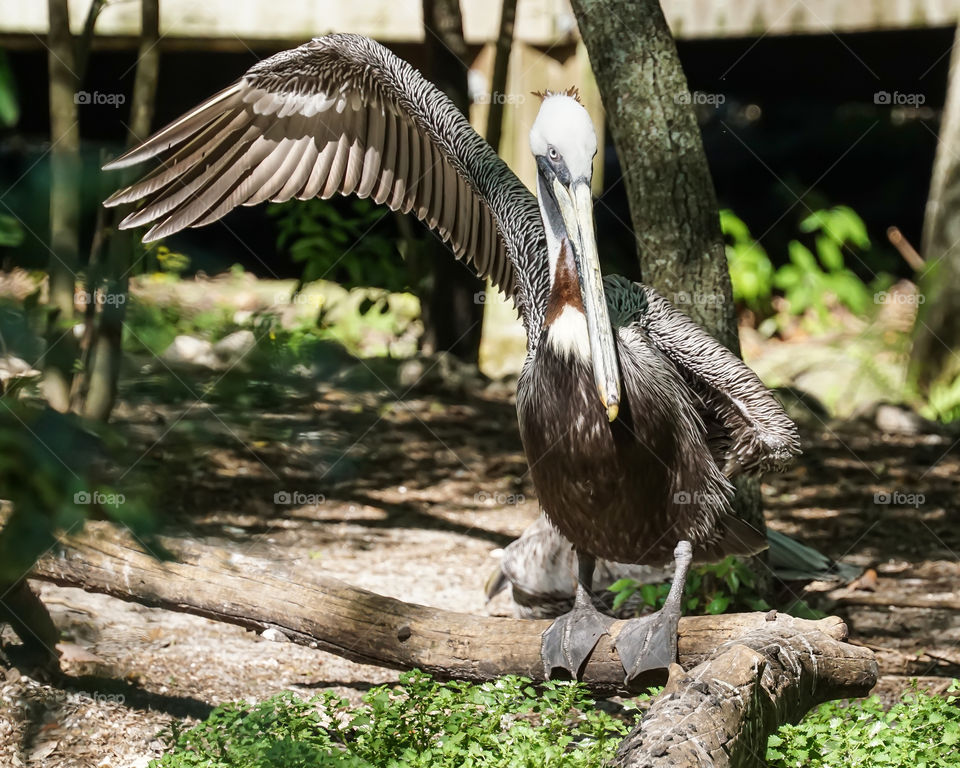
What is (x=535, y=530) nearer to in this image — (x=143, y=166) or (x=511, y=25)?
(x=143, y=166)

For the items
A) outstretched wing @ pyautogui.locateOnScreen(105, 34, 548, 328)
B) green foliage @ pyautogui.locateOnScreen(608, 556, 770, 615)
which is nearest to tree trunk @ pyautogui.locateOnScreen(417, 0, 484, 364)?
outstretched wing @ pyautogui.locateOnScreen(105, 34, 548, 328)

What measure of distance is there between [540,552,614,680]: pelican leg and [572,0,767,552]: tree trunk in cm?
89

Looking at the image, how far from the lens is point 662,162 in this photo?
406 centimetres

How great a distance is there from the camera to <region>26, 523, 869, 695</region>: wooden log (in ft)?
11.0

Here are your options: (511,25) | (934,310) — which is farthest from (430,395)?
(934,310)

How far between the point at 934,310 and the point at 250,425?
7416mm

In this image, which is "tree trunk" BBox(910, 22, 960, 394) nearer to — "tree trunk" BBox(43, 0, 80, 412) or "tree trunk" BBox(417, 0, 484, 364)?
"tree trunk" BBox(417, 0, 484, 364)

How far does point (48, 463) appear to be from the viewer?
101 cm

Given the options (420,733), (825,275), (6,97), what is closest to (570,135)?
(420,733)

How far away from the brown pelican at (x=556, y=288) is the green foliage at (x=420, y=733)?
34 centimetres

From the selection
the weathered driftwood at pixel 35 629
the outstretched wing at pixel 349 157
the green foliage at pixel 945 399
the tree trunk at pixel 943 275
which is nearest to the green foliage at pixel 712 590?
the outstretched wing at pixel 349 157

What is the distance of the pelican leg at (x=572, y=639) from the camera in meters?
→ 3.28

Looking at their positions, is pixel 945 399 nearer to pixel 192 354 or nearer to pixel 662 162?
pixel 662 162

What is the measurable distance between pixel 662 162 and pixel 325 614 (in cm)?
198
